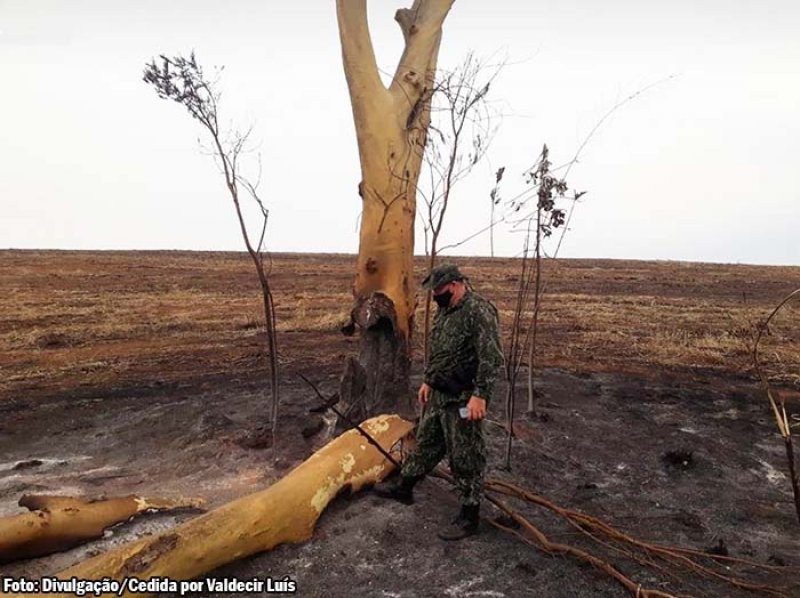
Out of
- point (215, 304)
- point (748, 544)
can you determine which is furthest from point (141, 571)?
point (215, 304)

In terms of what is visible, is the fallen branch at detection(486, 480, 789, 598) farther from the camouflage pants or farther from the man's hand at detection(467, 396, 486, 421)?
the man's hand at detection(467, 396, 486, 421)

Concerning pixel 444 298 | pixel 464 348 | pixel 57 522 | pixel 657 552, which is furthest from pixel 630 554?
pixel 57 522

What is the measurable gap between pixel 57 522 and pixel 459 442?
2.56 meters

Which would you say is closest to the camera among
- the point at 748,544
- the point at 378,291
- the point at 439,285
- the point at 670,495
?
the point at 439,285

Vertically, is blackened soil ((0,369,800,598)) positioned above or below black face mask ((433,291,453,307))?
below

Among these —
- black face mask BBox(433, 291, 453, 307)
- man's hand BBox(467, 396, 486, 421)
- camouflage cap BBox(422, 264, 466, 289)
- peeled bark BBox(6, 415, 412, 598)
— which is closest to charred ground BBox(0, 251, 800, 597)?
peeled bark BBox(6, 415, 412, 598)

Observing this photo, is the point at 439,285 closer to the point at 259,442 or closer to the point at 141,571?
the point at 141,571

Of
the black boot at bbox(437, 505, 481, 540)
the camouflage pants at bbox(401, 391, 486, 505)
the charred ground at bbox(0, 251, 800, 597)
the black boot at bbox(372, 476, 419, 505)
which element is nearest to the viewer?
the charred ground at bbox(0, 251, 800, 597)

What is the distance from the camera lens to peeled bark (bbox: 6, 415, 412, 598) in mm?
3338

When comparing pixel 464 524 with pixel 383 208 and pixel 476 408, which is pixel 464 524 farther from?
pixel 383 208

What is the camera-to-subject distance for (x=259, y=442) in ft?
20.0

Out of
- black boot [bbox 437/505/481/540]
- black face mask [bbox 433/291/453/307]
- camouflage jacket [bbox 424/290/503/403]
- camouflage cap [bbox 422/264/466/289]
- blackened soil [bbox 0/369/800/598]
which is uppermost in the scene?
camouflage cap [bbox 422/264/466/289]

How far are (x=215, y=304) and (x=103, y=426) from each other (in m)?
10.3

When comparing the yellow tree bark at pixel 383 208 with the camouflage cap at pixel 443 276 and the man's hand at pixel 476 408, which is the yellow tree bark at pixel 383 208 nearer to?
the camouflage cap at pixel 443 276
